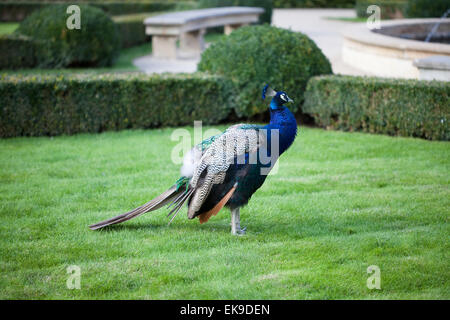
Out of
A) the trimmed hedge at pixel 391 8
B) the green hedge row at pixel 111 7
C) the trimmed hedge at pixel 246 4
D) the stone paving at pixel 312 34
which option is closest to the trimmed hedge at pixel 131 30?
the stone paving at pixel 312 34

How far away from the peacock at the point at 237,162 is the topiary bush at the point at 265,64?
445 centimetres

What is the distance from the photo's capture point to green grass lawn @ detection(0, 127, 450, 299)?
4.32m

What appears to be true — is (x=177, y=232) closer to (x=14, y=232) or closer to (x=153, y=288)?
(x=153, y=288)

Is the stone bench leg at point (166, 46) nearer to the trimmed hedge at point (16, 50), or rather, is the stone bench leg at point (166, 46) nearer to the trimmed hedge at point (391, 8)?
the trimmed hedge at point (16, 50)

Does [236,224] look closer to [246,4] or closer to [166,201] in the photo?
[166,201]

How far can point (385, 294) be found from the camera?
4152 millimetres

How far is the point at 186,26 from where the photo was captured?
55.5 feet

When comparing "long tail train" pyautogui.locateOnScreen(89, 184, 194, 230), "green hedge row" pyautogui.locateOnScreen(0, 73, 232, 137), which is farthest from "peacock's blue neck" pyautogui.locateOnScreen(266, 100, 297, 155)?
"green hedge row" pyautogui.locateOnScreen(0, 73, 232, 137)

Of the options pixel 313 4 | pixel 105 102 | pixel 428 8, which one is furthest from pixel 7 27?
pixel 313 4

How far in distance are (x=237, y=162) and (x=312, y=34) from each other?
17.3 metres

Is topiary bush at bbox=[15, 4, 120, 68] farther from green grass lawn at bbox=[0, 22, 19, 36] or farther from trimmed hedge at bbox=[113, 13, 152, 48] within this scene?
green grass lawn at bbox=[0, 22, 19, 36]
